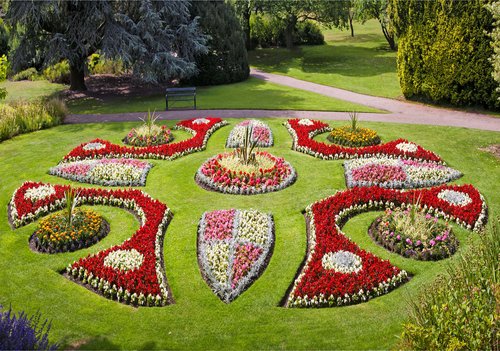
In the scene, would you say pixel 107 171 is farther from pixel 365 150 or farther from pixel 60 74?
pixel 60 74

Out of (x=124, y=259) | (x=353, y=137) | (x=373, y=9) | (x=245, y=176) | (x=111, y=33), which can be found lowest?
(x=124, y=259)

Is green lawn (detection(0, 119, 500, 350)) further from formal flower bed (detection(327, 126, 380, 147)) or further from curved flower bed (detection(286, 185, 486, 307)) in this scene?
formal flower bed (detection(327, 126, 380, 147))

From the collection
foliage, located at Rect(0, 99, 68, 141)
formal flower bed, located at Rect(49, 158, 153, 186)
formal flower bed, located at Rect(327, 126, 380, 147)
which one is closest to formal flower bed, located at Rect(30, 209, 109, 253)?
formal flower bed, located at Rect(49, 158, 153, 186)

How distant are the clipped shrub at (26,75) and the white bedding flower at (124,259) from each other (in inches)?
1042

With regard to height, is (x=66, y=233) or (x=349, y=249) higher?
(x=66, y=233)

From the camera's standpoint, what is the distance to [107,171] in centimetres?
1331

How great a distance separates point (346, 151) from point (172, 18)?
15.0 m

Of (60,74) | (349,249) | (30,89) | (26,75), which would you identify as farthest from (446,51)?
(26,75)

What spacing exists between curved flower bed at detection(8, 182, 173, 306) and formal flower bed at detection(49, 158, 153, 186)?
29.1 inches

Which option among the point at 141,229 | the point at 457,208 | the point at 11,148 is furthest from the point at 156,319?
the point at 11,148

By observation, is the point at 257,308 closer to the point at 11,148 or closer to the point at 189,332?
the point at 189,332

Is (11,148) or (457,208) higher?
(11,148)

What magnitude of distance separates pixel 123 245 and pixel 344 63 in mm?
28548

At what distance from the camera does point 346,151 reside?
14891 mm
